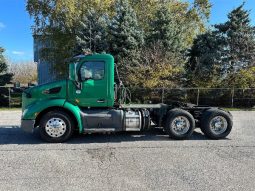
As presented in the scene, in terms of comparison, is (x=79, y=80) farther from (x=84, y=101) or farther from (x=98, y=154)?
(x=98, y=154)

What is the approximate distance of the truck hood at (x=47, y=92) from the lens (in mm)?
9250

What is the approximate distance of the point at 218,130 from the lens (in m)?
9.80

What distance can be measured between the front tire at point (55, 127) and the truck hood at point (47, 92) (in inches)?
21.1

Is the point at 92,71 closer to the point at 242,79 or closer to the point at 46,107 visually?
the point at 46,107

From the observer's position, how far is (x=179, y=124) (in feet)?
31.4

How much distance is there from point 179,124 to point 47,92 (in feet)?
12.9

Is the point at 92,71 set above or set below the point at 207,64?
below

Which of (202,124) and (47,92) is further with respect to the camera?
(202,124)

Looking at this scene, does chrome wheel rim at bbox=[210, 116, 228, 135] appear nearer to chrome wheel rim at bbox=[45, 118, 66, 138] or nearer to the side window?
the side window

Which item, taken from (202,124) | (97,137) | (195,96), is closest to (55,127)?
(97,137)

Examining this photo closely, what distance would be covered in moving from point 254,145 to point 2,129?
8.20 metres

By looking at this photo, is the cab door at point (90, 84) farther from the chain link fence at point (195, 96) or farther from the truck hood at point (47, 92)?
the chain link fence at point (195, 96)

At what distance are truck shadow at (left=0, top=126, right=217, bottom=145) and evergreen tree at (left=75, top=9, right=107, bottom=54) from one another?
39.7 ft

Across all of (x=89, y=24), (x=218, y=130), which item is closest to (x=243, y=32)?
(x=89, y=24)
